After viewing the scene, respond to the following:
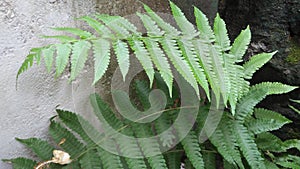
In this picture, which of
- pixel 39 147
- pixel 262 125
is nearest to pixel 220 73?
pixel 262 125

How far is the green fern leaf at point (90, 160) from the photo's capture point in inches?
59.4

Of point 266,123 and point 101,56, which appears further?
point 266,123

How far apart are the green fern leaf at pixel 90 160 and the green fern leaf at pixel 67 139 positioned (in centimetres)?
5

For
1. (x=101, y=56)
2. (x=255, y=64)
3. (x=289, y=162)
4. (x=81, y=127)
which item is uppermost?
(x=101, y=56)

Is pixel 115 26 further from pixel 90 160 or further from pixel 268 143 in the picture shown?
pixel 268 143

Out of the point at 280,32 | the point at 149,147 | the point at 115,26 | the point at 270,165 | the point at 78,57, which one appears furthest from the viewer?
the point at 280,32

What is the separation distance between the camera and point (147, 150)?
1500 mm

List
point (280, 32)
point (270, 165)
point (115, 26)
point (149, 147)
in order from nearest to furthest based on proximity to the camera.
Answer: point (115, 26) → point (149, 147) → point (270, 165) → point (280, 32)

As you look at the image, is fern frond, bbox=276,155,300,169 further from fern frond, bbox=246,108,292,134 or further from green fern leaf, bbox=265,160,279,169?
fern frond, bbox=246,108,292,134

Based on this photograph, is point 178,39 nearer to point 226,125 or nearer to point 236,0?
point 226,125

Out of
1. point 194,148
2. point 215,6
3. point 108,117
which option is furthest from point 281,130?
point 108,117

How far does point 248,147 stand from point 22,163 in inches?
38.9

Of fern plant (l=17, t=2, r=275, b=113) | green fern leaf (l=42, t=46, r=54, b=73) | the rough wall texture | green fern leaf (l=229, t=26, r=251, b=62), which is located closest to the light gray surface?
the rough wall texture

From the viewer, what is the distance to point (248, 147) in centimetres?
151
